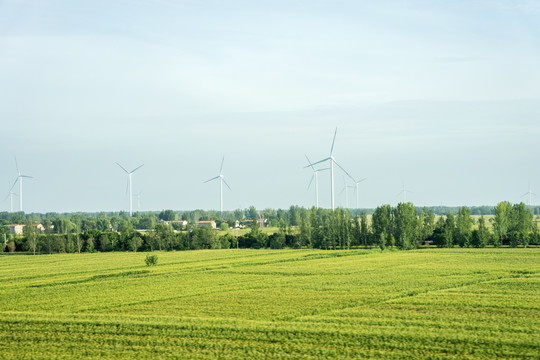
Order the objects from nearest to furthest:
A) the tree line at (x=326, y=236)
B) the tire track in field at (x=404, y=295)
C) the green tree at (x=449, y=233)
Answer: the tire track in field at (x=404, y=295), the green tree at (x=449, y=233), the tree line at (x=326, y=236)

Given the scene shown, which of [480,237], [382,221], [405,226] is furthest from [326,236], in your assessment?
[480,237]

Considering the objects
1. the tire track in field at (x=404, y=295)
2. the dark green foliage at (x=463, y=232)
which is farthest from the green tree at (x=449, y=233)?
the tire track in field at (x=404, y=295)

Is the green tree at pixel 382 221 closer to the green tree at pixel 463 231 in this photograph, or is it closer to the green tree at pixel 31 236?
the green tree at pixel 463 231

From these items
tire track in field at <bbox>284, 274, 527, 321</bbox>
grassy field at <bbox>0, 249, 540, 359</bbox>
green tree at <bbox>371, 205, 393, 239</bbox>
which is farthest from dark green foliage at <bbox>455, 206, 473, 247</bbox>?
tire track in field at <bbox>284, 274, 527, 321</bbox>

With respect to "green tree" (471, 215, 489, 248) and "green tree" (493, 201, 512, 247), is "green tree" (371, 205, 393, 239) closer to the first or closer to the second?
"green tree" (471, 215, 489, 248)

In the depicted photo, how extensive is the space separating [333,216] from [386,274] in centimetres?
5833

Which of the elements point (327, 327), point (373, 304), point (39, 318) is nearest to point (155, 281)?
point (39, 318)

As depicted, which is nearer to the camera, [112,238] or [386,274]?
[386,274]

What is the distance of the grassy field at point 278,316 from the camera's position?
2445cm

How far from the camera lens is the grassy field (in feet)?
80.2

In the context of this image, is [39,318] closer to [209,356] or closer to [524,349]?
[209,356]

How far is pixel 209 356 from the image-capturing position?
2352 cm

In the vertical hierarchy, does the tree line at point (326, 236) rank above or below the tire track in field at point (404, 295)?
above

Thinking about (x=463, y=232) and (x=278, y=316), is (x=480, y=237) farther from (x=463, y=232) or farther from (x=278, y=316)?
(x=278, y=316)
